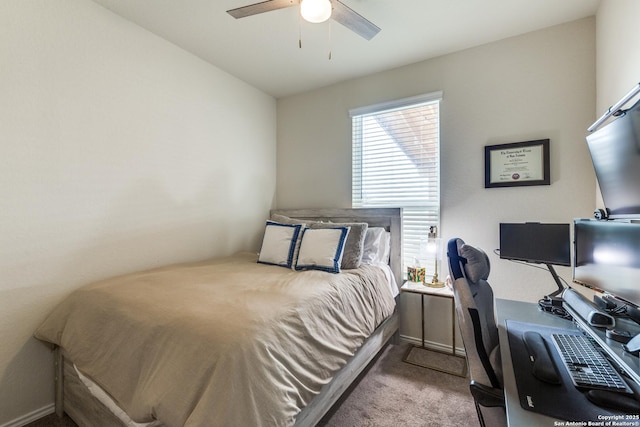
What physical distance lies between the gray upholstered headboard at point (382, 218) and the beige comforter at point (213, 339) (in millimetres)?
765

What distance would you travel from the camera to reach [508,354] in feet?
3.71

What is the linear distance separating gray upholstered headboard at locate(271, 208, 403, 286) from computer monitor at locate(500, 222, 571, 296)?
90 cm

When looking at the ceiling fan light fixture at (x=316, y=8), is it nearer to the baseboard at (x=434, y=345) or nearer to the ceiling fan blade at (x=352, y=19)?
the ceiling fan blade at (x=352, y=19)

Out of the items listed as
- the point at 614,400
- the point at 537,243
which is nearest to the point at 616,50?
the point at 537,243

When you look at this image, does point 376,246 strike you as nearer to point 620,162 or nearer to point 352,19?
point 620,162

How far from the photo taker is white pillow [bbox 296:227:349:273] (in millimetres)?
2227

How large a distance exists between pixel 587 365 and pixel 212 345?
1363mm

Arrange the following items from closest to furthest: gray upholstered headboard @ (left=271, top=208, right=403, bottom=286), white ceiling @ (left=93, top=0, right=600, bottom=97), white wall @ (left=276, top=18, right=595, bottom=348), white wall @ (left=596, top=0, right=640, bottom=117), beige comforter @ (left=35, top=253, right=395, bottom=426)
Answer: beige comforter @ (left=35, top=253, right=395, bottom=426) < white wall @ (left=596, top=0, right=640, bottom=117) < white ceiling @ (left=93, top=0, right=600, bottom=97) < white wall @ (left=276, top=18, right=595, bottom=348) < gray upholstered headboard @ (left=271, top=208, right=403, bottom=286)

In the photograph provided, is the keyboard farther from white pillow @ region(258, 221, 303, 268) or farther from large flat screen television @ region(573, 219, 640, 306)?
white pillow @ region(258, 221, 303, 268)

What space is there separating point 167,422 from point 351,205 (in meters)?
2.43

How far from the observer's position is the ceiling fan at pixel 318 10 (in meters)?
1.57

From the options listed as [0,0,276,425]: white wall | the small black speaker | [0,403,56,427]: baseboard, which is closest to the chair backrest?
the small black speaker

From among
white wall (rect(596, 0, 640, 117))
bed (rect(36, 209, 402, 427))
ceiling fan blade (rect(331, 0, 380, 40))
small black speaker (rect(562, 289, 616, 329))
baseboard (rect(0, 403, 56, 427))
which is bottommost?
baseboard (rect(0, 403, 56, 427))

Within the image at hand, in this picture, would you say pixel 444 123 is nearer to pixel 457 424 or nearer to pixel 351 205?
pixel 351 205
